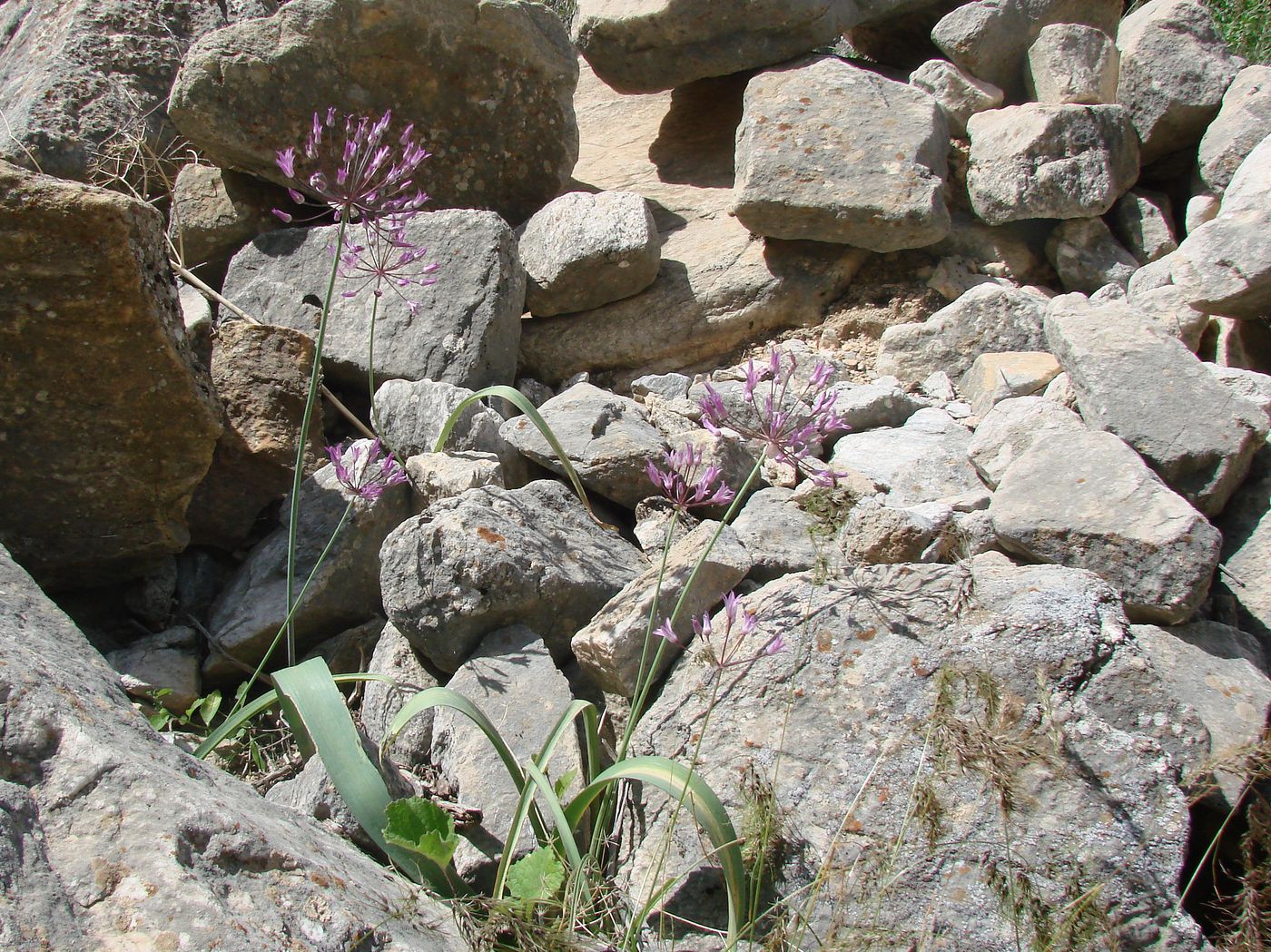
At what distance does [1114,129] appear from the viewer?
4.22m

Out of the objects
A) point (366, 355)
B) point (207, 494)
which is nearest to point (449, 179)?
point (366, 355)

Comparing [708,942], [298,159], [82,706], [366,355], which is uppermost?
[298,159]

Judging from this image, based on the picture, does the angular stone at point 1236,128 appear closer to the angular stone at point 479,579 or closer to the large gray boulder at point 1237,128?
the large gray boulder at point 1237,128

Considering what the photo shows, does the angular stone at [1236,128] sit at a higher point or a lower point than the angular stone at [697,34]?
lower

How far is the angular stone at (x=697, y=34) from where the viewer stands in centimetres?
478

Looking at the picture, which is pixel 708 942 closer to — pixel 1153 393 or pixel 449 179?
pixel 1153 393

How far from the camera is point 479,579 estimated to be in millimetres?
2580

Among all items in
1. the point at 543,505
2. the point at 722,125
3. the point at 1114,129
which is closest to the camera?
the point at 543,505

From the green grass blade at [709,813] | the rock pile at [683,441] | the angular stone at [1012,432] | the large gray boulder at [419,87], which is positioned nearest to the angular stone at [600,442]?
the rock pile at [683,441]

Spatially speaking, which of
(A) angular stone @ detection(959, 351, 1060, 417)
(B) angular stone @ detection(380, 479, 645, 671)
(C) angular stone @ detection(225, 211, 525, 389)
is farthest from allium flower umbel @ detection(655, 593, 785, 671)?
(C) angular stone @ detection(225, 211, 525, 389)

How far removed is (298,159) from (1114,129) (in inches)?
126

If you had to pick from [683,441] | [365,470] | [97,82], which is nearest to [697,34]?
[683,441]

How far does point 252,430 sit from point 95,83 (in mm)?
2519

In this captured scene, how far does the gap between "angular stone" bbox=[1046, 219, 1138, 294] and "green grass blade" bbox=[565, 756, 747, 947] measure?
3142 mm
